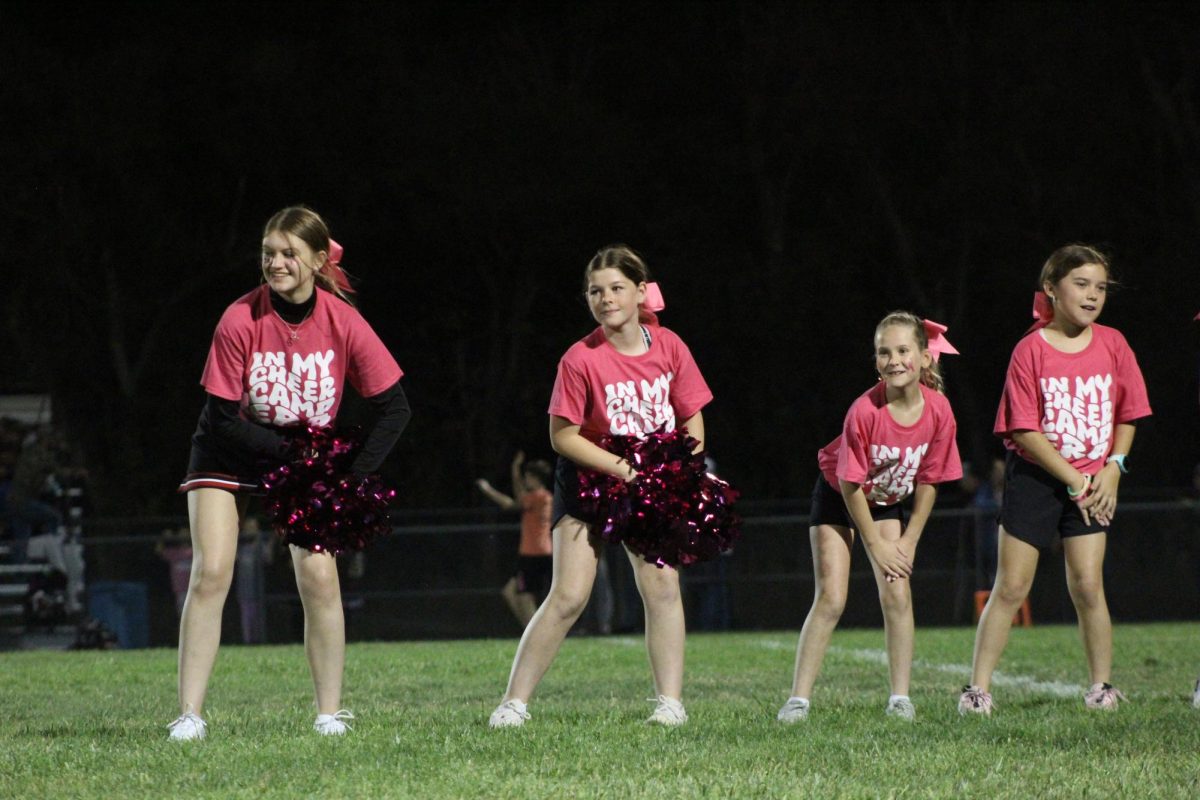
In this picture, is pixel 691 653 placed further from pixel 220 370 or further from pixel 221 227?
pixel 221 227

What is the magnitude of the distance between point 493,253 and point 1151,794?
29888 mm

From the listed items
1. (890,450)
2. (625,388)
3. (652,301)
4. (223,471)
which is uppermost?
(652,301)

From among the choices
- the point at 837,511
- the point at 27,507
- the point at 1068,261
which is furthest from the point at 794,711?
the point at 27,507

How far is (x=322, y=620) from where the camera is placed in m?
5.71

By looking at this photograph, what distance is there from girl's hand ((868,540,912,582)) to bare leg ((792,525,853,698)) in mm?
221

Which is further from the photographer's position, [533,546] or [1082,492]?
[533,546]

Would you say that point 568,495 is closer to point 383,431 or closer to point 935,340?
point 383,431

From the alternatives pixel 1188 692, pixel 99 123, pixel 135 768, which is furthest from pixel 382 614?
pixel 99 123

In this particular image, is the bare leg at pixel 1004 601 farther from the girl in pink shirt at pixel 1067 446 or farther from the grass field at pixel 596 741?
the grass field at pixel 596 741

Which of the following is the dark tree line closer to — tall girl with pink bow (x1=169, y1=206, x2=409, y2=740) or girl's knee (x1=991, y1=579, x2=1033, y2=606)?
girl's knee (x1=991, y1=579, x2=1033, y2=606)

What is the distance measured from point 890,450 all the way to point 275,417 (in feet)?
8.17

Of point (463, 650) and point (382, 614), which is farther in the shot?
point (382, 614)

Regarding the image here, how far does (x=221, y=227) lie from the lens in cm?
3241

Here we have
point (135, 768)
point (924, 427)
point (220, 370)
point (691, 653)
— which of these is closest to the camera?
point (135, 768)
